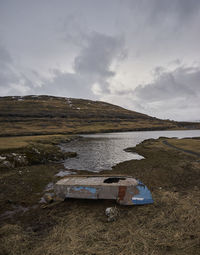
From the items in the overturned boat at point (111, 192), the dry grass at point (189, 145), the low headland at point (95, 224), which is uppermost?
the overturned boat at point (111, 192)

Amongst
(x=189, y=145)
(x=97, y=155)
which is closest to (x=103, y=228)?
(x=97, y=155)

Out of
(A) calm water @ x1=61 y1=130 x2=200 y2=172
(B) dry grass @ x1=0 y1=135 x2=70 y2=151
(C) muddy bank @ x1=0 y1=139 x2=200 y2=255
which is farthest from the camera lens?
(B) dry grass @ x1=0 y1=135 x2=70 y2=151

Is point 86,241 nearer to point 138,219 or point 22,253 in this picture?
point 22,253

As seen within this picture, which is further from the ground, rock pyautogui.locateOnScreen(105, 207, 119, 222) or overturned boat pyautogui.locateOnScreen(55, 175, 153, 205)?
overturned boat pyautogui.locateOnScreen(55, 175, 153, 205)

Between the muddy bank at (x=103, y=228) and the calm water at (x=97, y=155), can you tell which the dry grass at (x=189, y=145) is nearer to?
the calm water at (x=97, y=155)

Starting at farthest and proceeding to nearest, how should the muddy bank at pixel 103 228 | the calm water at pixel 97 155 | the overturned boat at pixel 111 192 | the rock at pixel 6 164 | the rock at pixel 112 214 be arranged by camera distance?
the calm water at pixel 97 155 → the rock at pixel 6 164 → the overturned boat at pixel 111 192 → the rock at pixel 112 214 → the muddy bank at pixel 103 228

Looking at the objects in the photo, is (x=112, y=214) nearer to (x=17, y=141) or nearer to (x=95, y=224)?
(x=95, y=224)

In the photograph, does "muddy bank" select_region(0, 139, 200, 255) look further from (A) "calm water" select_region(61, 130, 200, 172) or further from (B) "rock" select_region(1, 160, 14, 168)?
(A) "calm water" select_region(61, 130, 200, 172)

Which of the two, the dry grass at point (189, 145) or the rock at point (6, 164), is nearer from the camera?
the rock at point (6, 164)

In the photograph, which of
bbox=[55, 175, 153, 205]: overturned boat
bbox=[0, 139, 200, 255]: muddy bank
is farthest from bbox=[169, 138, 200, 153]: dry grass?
bbox=[55, 175, 153, 205]: overturned boat

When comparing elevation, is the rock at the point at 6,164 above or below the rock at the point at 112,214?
above

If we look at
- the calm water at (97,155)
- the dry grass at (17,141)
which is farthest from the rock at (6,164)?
the calm water at (97,155)

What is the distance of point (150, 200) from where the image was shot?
34.8 ft

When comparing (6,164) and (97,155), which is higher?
(6,164)
